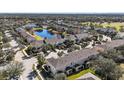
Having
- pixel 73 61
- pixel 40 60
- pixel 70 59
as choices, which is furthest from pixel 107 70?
pixel 40 60

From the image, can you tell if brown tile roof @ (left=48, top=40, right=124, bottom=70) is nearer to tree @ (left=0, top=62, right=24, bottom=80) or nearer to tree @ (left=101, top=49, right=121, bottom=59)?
tree @ (left=101, top=49, right=121, bottom=59)

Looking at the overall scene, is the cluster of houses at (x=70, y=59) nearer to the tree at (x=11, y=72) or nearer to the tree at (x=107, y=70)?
the tree at (x=107, y=70)

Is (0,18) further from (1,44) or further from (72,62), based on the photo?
(72,62)

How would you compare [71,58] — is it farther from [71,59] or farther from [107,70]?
[107,70]

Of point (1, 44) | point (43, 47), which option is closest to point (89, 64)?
point (43, 47)

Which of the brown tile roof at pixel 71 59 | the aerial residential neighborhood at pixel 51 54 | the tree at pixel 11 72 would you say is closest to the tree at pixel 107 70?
the aerial residential neighborhood at pixel 51 54
